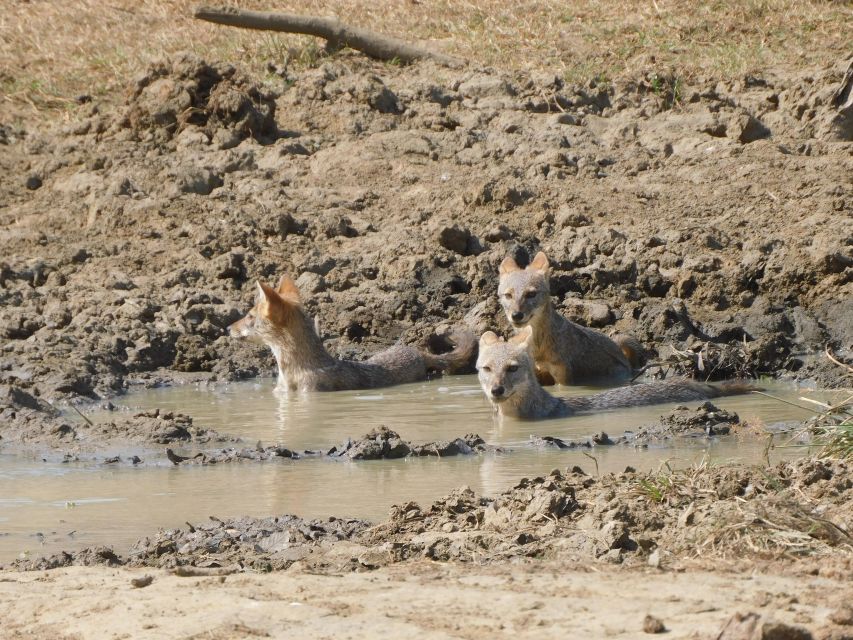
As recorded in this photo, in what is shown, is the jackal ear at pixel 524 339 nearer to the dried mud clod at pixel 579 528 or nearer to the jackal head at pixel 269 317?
the jackal head at pixel 269 317

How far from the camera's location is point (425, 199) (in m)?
15.8

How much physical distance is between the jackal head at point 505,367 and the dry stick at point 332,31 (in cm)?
814

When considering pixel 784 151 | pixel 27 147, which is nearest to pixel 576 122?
pixel 784 151

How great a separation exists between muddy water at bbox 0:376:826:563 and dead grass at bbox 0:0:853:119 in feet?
25.6

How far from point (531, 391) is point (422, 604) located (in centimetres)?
609

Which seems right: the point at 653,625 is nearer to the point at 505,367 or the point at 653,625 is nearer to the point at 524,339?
the point at 505,367

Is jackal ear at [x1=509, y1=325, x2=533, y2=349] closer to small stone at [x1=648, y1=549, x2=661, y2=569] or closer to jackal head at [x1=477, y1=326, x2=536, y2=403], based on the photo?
jackal head at [x1=477, y1=326, x2=536, y2=403]

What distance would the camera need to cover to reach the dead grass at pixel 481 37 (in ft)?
62.3

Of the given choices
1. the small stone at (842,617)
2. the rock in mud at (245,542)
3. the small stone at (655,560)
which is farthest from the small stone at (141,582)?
the small stone at (842,617)

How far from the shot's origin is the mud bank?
44.3ft

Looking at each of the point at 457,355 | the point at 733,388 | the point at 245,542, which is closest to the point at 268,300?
the point at 457,355

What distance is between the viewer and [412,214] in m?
15.5

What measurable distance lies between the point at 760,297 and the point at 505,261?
8.15 feet

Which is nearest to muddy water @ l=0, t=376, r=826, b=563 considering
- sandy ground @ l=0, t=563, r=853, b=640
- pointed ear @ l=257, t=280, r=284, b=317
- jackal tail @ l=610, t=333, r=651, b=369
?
pointed ear @ l=257, t=280, r=284, b=317
